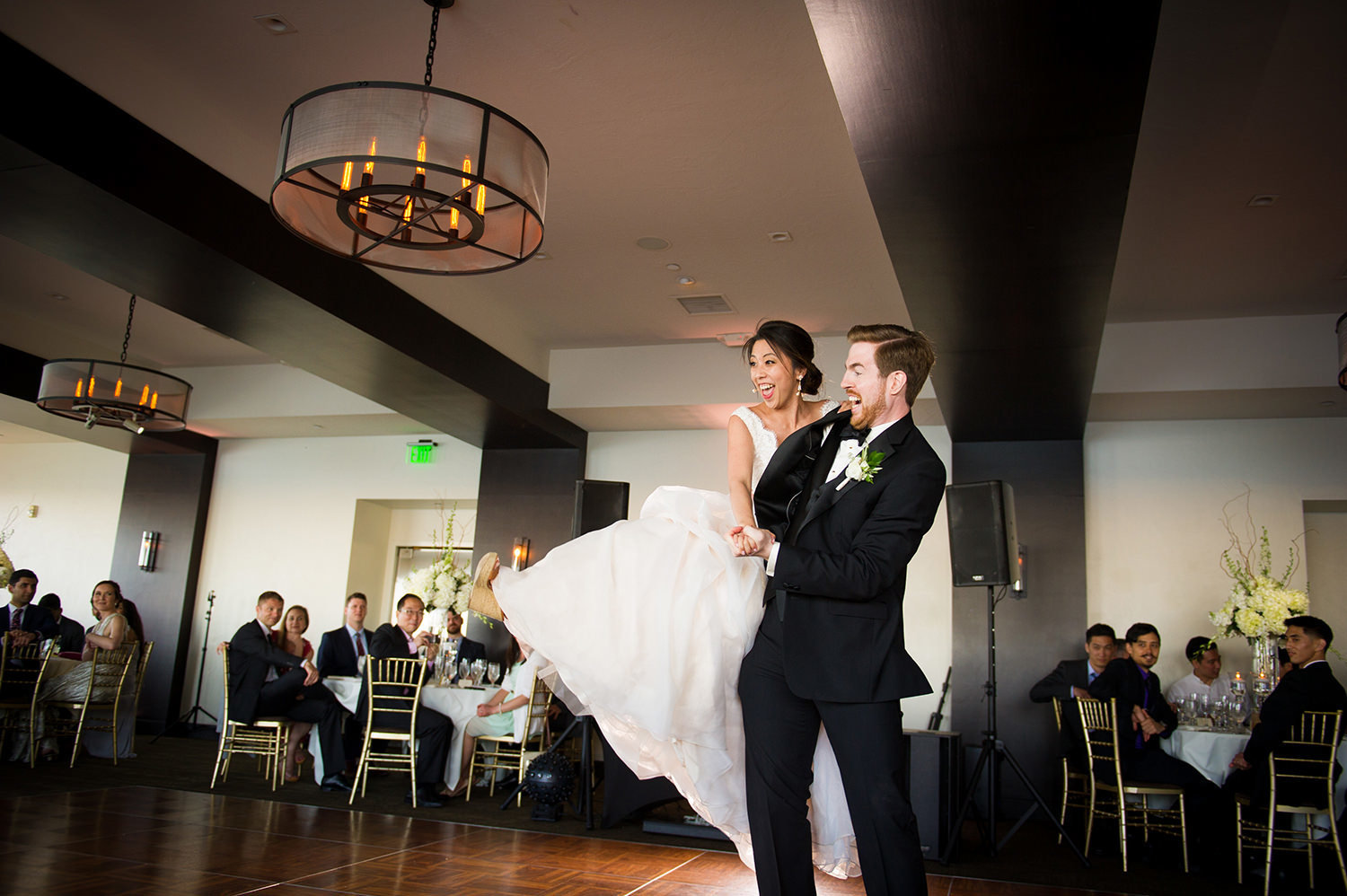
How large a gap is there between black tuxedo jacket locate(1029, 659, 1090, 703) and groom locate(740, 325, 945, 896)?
5226mm

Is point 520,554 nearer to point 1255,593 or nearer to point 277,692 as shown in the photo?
point 277,692

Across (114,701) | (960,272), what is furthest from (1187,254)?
(114,701)

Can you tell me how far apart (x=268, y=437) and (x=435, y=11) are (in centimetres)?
832

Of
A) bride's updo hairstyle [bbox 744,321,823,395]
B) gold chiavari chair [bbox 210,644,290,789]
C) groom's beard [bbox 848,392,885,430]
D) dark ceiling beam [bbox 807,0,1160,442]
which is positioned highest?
dark ceiling beam [bbox 807,0,1160,442]

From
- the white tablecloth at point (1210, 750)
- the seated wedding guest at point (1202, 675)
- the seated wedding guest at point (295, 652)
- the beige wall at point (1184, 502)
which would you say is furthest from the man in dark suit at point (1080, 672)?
the seated wedding guest at point (295, 652)

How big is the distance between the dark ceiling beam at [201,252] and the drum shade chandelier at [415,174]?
111 cm

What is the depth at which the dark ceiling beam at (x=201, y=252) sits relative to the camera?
4406 mm

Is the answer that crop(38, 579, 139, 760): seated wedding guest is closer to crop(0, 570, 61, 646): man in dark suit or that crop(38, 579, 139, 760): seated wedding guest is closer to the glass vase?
crop(0, 570, 61, 646): man in dark suit

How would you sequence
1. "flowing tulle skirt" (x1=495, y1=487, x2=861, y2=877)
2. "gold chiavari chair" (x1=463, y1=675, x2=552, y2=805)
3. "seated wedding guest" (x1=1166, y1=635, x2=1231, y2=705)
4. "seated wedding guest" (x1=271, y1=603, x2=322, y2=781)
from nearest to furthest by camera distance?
1. "flowing tulle skirt" (x1=495, y1=487, x2=861, y2=877)
2. "gold chiavari chair" (x1=463, y1=675, x2=552, y2=805)
3. "seated wedding guest" (x1=271, y1=603, x2=322, y2=781)
4. "seated wedding guest" (x1=1166, y1=635, x2=1231, y2=705)

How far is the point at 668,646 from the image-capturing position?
94.5 inches

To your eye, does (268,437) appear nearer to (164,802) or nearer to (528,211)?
(164,802)

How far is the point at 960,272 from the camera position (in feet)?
16.0

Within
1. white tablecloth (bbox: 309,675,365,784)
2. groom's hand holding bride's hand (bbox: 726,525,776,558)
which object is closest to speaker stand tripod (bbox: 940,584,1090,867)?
groom's hand holding bride's hand (bbox: 726,525,776,558)

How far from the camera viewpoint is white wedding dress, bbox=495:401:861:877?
2.40m
